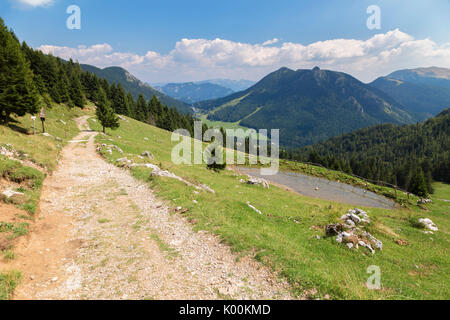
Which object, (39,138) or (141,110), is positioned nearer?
(39,138)

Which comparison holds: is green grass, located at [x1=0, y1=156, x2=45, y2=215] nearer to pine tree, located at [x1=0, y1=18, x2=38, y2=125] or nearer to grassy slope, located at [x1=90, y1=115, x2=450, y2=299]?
grassy slope, located at [x1=90, y1=115, x2=450, y2=299]

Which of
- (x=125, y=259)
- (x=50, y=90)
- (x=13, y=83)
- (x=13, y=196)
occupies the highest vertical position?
(x=50, y=90)

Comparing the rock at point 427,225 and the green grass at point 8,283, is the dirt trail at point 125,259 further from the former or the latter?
the rock at point 427,225

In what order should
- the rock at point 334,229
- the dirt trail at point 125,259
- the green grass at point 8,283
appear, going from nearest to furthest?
the green grass at point 8,283, the dirt trail at point 125,259, the rock at point 334,229

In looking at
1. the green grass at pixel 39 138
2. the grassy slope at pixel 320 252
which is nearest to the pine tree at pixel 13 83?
the green grass at pixel 39 138

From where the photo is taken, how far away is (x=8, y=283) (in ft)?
23.4

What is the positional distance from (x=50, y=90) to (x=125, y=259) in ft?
258

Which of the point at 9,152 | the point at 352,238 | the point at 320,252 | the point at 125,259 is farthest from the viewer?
the point at 9,152

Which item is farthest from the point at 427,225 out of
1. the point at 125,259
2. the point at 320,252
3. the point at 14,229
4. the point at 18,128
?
the point at 18,128

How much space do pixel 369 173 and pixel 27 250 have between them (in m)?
137

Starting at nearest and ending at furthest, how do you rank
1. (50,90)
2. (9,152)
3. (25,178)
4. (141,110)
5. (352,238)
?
(352,238), (25,178), (9,152), (50,90), (141,110)

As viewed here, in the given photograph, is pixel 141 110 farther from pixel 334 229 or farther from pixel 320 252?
pixel 320 252

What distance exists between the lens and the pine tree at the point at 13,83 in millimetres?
30845
